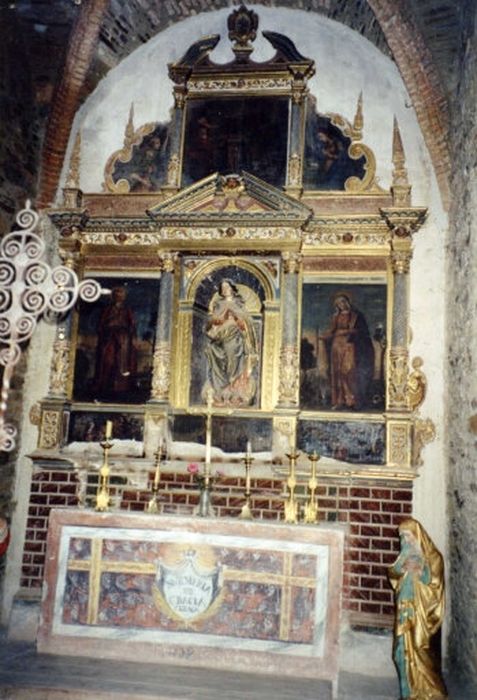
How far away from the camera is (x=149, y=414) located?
7215 millimetres

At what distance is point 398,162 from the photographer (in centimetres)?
734

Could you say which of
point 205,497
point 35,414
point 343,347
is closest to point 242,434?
point 205,497

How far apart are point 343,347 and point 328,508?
170cm

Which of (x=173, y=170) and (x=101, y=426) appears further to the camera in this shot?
(x=173, y=170)

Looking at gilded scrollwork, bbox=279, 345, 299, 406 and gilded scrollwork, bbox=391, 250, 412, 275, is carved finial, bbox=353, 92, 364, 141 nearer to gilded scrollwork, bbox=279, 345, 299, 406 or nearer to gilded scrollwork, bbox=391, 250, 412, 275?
gilded scrollwork, bbox=391, 250, 412, 275

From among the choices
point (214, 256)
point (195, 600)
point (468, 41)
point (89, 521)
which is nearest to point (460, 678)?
point (195, 600)

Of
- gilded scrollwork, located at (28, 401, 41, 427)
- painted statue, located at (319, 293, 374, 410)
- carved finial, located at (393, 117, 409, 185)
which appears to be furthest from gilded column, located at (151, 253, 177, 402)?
carved finial, located at (393, 117, 409, 185)

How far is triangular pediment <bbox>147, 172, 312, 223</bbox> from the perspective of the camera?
7398 mm

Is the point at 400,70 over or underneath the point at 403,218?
over

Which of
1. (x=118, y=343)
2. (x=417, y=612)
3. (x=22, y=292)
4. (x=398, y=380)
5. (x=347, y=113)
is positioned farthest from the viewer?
(x=347, y=113)

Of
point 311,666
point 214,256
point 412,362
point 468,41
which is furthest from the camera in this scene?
point 214,256

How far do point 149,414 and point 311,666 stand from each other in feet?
10.2

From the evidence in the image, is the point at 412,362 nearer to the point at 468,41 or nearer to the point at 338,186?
the point at 338,186

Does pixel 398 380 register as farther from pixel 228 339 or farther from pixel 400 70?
pixel 400 70
